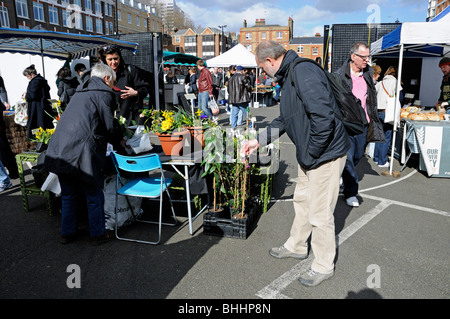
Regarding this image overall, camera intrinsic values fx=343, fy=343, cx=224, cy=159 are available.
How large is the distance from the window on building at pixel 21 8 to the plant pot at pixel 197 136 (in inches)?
1554

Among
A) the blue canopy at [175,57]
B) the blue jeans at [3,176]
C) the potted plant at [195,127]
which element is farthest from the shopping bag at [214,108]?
the blue canopy at [175,57]

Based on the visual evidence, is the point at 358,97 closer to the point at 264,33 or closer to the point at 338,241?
the point at 338,241

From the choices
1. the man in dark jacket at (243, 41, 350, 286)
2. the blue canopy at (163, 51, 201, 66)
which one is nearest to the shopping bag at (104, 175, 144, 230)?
the man in dark jacket at (243, 41, 350, 286)

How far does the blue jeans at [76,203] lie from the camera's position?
3.56 meters

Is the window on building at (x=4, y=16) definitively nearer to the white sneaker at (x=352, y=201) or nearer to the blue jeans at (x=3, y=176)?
the blue jeans at (x=3, y=176)

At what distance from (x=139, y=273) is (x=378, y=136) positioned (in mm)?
3871

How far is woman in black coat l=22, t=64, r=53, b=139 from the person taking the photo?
7777 mm

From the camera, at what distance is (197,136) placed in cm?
398

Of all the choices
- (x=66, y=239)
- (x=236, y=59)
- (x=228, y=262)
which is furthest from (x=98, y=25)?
(x=228, y=262)

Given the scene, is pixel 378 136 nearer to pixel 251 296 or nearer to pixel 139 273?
pixel 251 296

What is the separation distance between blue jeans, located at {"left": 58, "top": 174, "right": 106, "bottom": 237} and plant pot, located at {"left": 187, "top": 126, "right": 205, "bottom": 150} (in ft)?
3.79

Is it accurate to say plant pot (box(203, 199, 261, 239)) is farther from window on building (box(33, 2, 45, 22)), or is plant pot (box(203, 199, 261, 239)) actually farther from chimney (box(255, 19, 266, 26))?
chimney (box(255, 19, 266, 26))
